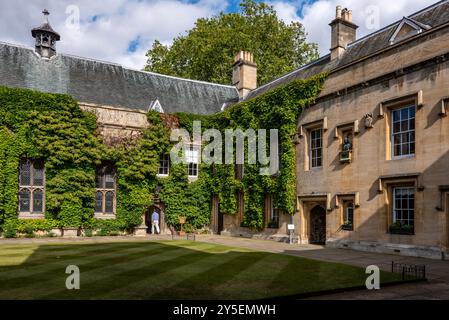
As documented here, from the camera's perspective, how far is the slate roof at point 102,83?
2552 cm

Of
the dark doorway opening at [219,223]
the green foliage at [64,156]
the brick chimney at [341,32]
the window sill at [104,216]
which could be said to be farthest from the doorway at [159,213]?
the brick chimney at [341,32]

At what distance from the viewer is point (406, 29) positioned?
18.6 meters

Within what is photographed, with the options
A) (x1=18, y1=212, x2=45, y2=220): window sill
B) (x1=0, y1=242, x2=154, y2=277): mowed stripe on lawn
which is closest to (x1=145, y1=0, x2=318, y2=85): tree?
(x1=18, y1=212, x2=45, y2=220): window sill

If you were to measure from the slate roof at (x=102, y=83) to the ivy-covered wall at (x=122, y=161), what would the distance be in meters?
2.74

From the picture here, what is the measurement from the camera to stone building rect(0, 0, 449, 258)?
607 inches

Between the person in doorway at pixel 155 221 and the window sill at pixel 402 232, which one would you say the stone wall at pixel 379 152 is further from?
the person in doorway at pixel 155 221

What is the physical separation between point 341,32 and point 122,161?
1518 centimetres

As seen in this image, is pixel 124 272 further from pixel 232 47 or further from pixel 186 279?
pixel 232 47

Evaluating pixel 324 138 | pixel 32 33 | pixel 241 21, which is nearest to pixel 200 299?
pixel 324 138

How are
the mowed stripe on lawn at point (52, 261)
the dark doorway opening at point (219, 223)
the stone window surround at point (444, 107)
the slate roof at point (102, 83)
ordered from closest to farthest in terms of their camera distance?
the mowed stripe on lawn at point (52, 261), the stone window surround at point (444, 107), the slate roof at point (102, 83), the dark doorway opening at point (219, 223)

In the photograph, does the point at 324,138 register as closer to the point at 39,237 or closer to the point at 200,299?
the point at 200,299

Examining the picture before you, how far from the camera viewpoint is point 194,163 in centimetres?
2844

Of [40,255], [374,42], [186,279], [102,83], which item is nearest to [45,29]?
[102,83]

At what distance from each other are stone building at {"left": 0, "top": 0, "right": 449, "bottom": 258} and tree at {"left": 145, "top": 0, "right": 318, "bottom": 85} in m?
14.4
